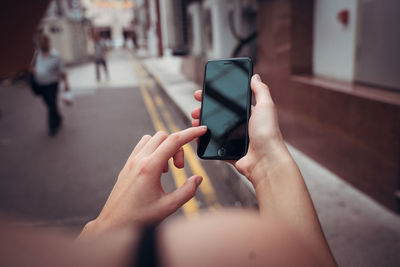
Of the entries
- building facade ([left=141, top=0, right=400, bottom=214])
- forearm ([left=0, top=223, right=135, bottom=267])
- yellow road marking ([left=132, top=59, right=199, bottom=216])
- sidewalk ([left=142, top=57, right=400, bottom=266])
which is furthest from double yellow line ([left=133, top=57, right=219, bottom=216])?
forearm ([left=0, top=223, right=135, bottom=267])

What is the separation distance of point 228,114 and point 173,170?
137 inches

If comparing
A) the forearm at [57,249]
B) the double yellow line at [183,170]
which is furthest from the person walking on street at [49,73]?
the forearm at [57,249]

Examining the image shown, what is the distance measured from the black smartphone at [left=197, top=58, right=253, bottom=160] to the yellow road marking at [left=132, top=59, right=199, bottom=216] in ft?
7.53

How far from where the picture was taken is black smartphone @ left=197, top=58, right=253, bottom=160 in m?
1.35

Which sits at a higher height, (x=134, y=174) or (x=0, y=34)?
(x=0, y=34)

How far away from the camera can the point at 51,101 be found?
7336mm

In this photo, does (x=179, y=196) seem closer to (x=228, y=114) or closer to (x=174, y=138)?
(x=174, y=138)

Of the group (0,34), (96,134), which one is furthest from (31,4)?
(96,134)

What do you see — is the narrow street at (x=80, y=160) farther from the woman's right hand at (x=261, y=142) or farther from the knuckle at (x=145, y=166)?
the woman's right hand at (x=261, y=142)

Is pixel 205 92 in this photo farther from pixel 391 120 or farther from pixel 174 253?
pixel 391 120

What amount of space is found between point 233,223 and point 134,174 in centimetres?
45

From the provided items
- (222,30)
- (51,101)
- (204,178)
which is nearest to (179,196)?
(204,178)

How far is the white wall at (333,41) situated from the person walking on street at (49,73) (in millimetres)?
4772

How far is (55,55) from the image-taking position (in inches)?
278
